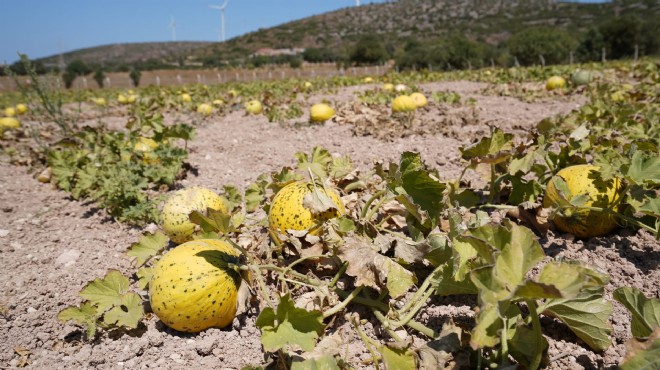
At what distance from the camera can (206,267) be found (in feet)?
6.95

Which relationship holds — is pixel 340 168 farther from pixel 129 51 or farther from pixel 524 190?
pixel 129 51

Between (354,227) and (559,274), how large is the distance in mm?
1064

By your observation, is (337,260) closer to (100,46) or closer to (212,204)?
(212,204)

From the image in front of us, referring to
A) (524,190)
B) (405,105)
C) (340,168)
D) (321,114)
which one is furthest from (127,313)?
(405,105)

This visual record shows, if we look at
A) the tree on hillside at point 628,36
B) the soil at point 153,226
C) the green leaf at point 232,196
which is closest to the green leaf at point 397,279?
the soil at point 153,226

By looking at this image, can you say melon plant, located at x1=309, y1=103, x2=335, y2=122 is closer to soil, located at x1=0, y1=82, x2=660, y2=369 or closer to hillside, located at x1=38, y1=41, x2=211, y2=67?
soil, located at x1=0, y1=82, x2=660, y2=369

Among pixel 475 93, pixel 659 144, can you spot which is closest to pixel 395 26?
pixel 475 93

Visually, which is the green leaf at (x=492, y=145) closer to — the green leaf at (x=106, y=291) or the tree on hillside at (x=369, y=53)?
the green leaf at (x=106, y=291)

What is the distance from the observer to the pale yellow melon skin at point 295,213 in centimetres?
242

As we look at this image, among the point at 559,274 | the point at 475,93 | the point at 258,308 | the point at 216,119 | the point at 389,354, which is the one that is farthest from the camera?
the point at 475,93

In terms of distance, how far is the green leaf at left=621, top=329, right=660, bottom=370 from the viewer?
124 cm

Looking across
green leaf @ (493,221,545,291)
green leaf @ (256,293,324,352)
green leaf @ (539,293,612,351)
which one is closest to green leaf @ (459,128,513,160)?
green leaf @ (539,293,612,351)

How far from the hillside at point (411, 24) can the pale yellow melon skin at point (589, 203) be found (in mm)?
87862

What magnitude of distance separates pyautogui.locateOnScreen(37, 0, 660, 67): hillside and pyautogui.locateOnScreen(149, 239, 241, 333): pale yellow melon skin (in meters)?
88.5
